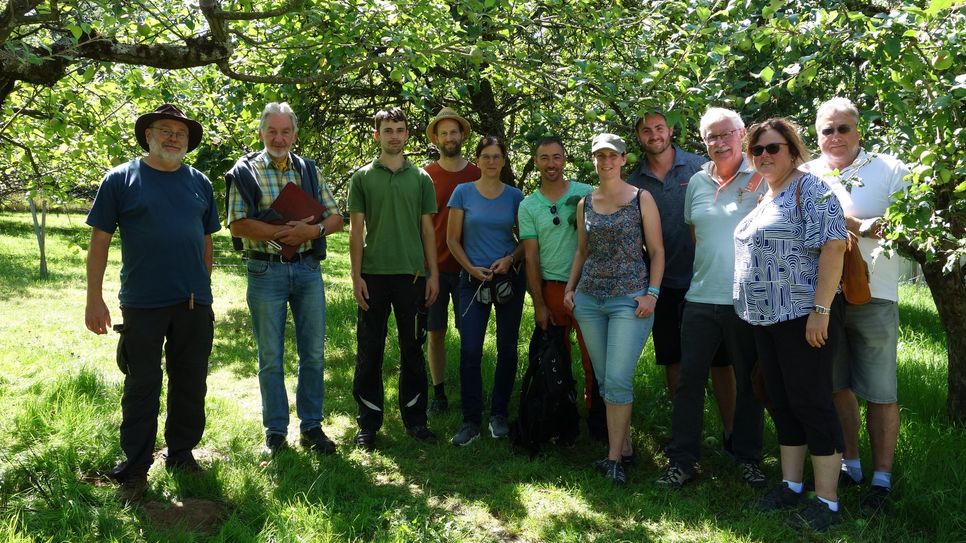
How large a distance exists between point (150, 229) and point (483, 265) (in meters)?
2.03

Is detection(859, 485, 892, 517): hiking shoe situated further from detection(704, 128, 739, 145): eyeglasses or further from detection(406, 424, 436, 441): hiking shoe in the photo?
detection(406, 424, 436, 441): hiking shoe

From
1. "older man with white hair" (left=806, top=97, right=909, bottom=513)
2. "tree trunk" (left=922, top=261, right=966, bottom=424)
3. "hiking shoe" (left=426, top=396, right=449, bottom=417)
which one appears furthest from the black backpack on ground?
"tree trunk" (left=922, top=261, right=966, bottom=424)

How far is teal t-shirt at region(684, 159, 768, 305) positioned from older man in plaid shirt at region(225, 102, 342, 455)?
214 cm

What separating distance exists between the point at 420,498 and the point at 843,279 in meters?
2.42

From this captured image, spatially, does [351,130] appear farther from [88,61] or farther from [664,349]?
[664,349]

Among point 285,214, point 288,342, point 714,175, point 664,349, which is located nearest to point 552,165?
point 714,175

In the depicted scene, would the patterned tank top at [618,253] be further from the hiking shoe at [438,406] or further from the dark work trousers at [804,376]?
the hiking shoe at [438,406]

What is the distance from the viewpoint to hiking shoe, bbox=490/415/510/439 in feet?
16.8

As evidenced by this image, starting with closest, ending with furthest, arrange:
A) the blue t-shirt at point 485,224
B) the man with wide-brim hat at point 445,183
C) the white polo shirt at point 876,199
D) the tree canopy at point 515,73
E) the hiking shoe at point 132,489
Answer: the tree canopy at point 515,73 → the white polo shirt at point 876,199 → the hiking shoe at point 132,489 → the blue t-shirt at point 485,224 → the man with wide-brim hat at point 445,183

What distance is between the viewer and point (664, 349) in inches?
189

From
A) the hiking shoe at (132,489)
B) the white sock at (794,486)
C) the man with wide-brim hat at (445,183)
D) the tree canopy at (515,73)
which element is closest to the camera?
the tree canopy at (515,73)

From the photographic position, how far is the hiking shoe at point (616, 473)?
14.2 ft

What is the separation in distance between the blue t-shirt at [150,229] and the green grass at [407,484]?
1.01 metres

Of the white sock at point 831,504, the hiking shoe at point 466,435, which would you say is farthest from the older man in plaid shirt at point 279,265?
the white sock at point 831,504
